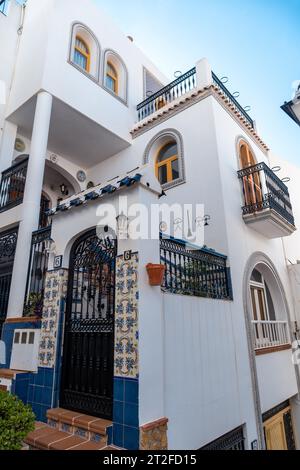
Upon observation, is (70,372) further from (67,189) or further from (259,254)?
(67,189)

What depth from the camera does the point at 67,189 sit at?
9.34m

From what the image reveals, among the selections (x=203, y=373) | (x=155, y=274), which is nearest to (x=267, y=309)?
(x=203, y=373)

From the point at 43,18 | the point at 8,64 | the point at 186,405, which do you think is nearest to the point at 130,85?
the point at 43,18

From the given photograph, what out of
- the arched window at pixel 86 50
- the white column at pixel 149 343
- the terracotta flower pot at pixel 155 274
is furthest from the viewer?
the arched window at pixel 86 50

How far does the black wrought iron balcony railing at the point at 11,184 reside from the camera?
6562 mm

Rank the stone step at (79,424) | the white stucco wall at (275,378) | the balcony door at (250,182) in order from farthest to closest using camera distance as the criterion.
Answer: the balcony door at (250,182), the white stucco wall at (275,378), the stone step at (79,424)

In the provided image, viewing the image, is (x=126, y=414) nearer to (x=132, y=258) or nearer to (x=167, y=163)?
(x=132, y=258)

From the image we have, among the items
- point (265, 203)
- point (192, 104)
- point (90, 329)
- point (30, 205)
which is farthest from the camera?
point (192, 104)

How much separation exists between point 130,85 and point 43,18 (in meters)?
3.06

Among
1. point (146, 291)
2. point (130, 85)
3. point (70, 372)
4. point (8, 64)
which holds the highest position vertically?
point (130, 85)

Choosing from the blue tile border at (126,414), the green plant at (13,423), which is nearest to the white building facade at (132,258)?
the blue tile border at (126,414)

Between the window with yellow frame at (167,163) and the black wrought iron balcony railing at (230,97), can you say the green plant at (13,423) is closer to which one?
the window with yellow frame at (167,163)

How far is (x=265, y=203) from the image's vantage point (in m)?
6.44

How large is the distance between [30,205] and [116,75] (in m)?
6.21
